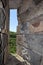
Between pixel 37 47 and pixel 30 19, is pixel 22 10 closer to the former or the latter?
pixel 30 19

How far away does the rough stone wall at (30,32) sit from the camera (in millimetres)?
1109

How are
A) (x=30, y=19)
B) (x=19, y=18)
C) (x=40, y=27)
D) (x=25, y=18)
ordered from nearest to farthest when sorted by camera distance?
(x=40, y=27) < (x=30, y=19) < (x=25, y=18) < (x=19, y=18)

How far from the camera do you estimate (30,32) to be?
1.28m

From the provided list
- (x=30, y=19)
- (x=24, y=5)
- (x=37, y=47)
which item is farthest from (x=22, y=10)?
(x=37, y=47)

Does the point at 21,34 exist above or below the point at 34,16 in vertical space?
below

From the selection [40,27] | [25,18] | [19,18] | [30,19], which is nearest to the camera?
[40,27]

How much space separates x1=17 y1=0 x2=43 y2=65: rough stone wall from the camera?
3.64ft

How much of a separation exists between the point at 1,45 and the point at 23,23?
1.28 ft

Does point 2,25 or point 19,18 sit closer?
point 2,25

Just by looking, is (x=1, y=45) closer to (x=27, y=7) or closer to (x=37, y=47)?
(x=37, y=47)

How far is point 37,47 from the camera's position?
1140mm

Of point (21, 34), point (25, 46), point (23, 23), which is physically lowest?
point (25, 46)

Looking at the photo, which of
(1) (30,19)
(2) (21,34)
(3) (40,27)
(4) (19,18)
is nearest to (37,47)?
(3) (40,27)

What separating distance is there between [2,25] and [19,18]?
43cm
